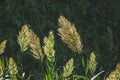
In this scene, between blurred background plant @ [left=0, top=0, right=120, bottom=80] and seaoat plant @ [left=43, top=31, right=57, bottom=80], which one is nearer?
seaoat plant @ [left=43, top=31, right=57, bottom=80]

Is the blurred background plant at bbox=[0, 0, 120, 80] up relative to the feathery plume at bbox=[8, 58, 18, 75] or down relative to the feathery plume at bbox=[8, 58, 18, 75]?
down

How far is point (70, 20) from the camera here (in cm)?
637

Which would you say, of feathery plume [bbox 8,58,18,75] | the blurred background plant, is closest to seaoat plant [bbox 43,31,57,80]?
Result: feathery plume [bbox 8,58,18,75]

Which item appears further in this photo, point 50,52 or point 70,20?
point 70,20

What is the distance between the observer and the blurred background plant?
5.95m

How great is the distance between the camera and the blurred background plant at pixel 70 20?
19.5 feet

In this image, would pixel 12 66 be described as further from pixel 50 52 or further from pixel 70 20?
pixel 70 20

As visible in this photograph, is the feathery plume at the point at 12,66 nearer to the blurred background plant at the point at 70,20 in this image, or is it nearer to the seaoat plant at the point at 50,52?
the seaoat plant at the point at 50,52

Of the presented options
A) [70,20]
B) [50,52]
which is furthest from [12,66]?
[70,20]

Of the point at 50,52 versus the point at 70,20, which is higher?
the point at 50,52

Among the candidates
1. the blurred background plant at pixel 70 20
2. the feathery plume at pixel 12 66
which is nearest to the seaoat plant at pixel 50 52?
the feathery plume at pixel 12 66

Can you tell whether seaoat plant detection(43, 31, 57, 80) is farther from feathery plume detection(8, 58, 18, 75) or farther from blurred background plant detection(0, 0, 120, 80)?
blurred background plant detection(0, 0, 120, 80)

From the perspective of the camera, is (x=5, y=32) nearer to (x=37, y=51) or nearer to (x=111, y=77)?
(x=37, y=51)

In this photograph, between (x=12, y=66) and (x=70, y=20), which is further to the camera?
(x=70, y=20)
